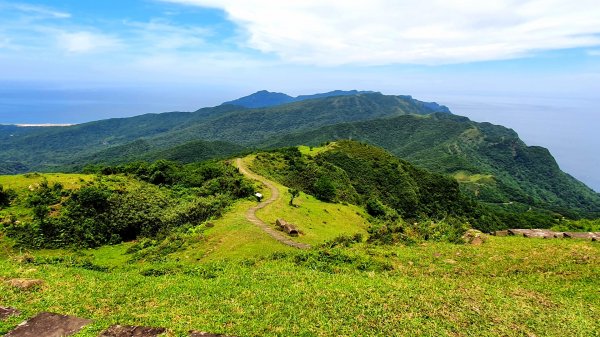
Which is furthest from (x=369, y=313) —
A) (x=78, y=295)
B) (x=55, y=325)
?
(x=78, y=295)

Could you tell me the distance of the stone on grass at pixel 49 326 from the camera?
11.1 metres

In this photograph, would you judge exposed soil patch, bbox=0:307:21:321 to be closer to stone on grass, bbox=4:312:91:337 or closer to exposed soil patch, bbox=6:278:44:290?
stone on grass, bbox=4:312:91:337

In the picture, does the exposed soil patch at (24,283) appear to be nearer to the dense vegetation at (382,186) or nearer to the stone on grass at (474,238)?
the stone on grass at (474,238)

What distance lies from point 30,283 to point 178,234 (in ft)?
46.0

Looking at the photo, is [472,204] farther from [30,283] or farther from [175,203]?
[30,283]

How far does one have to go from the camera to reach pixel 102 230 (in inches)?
1275

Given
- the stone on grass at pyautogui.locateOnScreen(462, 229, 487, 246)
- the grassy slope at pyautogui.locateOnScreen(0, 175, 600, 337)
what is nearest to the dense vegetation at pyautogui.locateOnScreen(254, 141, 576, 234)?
the stone on grass at pyautogui.locateOnScreen(462, 229, 487, 246)

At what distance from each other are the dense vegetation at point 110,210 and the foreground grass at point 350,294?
1189 centimetres

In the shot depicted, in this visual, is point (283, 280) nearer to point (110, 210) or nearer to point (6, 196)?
A: point (110, 210)

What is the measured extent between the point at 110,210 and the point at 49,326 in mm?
24743

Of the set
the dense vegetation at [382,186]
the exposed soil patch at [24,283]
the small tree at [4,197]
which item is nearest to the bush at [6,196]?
the small tree at [4,197]

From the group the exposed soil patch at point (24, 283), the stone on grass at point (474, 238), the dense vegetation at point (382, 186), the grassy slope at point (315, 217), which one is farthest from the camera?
the dense vegetation at point (382, 186)

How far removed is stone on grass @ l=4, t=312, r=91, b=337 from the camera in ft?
36.5

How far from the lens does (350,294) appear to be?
14.2 metres
